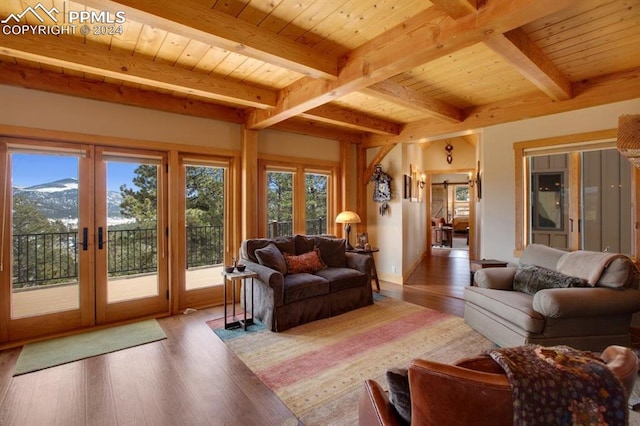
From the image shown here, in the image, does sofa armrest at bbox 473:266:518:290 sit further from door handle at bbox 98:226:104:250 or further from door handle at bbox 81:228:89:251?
door handle at bbox 81:228:89:251

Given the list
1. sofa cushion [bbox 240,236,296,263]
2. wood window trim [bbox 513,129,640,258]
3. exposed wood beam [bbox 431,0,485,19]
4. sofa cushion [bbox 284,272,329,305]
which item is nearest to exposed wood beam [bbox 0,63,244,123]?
sofa cushion [bbox 240,236,296,263]

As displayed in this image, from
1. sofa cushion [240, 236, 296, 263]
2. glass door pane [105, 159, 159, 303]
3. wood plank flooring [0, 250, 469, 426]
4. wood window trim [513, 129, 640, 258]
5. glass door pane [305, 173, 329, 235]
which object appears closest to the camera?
wood plank flooring [0, 250, 469, 426]

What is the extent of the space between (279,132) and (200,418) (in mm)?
3904

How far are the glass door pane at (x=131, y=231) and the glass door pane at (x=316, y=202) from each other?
2.35 metres

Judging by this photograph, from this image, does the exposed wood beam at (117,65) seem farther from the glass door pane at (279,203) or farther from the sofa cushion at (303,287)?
the sofa cushion at (303,287)

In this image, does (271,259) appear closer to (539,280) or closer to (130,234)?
(130,234)

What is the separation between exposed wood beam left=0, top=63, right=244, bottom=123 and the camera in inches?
119

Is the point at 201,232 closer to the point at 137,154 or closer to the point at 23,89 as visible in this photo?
the point at 137,154

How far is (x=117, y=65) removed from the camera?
2703 mm

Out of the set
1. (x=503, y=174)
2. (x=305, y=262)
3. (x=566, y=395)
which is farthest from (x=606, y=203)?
(x=566, y=395)

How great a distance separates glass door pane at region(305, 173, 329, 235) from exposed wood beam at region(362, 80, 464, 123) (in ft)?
7.25

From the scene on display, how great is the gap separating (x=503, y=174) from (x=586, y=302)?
2088mm

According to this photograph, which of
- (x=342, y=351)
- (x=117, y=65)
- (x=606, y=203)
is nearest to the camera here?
(x=117, y=65)

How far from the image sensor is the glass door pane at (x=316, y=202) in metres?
5.33
